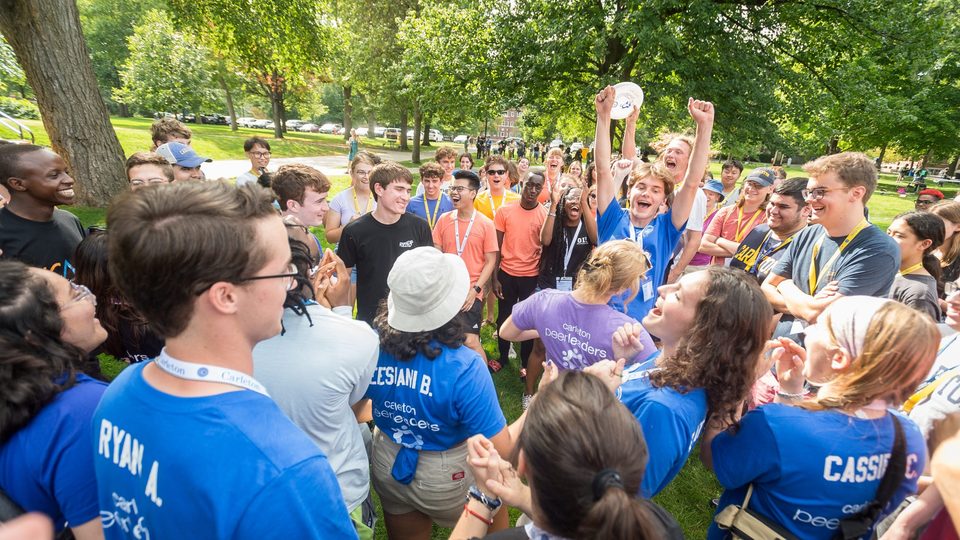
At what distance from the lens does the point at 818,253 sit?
10.6ft

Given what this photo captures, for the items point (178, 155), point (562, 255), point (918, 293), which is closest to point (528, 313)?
point (562, 255)

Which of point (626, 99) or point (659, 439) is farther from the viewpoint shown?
point (626, 99)

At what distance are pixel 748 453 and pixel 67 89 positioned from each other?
1139 cm

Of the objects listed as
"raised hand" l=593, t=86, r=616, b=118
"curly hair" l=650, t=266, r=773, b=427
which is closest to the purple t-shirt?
"curly hair" l=650, t=266, r=773, b=427

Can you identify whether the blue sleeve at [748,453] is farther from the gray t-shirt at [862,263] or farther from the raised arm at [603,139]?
the raised arm at [603,139]

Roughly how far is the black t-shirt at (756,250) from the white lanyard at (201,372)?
4.81 metres

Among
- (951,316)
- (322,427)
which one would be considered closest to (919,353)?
(951,316)

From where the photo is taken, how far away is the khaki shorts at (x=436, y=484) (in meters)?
2.16

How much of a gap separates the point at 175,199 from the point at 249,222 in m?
0.17

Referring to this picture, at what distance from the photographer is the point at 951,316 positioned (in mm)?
2693

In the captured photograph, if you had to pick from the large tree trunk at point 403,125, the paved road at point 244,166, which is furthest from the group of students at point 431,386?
the large tree trunk at point 403,125

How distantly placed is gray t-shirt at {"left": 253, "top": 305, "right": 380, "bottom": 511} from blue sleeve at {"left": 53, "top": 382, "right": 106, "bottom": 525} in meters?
0.56

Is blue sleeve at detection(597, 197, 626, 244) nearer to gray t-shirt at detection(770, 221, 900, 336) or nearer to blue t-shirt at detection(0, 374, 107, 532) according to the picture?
gray t-shirt at detection(770, 221, 900, 336)

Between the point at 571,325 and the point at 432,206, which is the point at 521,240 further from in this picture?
the point at 571,325
